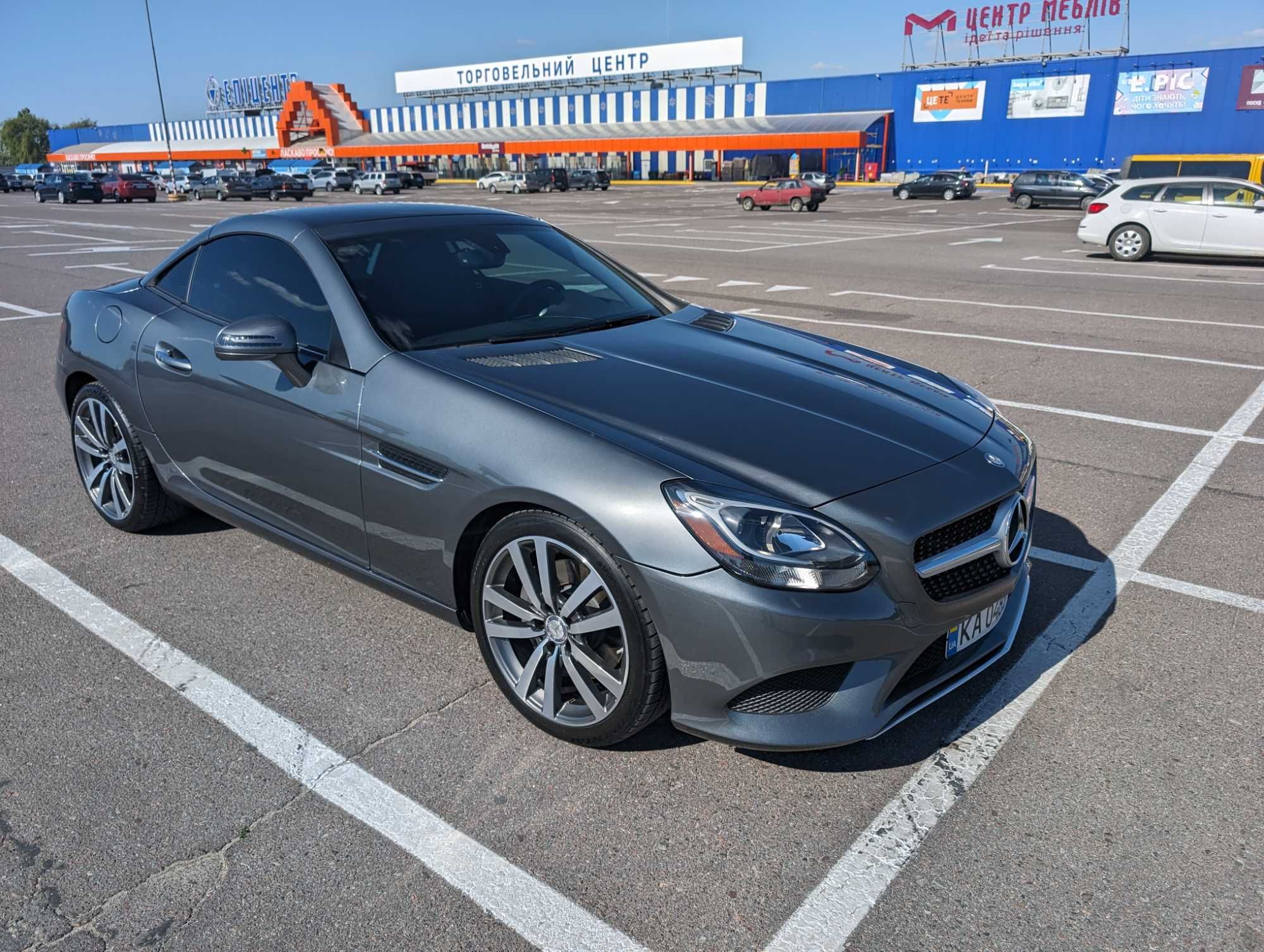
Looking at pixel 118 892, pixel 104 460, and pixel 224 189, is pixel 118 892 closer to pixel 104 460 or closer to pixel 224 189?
pixel 104 460

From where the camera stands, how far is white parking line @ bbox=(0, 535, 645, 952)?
2.29 m

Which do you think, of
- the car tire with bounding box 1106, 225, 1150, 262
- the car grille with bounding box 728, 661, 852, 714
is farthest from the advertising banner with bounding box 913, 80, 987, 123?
the car grille with bounding box 728, 661, 852, 714

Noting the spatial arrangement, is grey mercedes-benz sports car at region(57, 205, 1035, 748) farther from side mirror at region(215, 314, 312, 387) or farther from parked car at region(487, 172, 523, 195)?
parked car at region(487, 172, 523, 195)

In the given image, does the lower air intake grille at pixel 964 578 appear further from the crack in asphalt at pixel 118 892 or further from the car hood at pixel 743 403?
the crack in asphalt at pixel 118 892

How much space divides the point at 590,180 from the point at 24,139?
145 m

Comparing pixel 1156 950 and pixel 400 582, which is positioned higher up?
pixel 400 582

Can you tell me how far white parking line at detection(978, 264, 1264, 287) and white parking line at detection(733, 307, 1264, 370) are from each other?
6.29 meters

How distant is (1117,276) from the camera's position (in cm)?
1509

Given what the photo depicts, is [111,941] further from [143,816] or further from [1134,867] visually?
[1134,867]

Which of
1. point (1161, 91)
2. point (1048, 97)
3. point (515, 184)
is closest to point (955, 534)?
point (515, 184)

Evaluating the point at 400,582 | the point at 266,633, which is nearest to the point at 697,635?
the point at 400,582

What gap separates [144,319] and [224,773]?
2261 mm

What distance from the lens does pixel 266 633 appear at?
368 centimetres

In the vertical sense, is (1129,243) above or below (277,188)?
below
